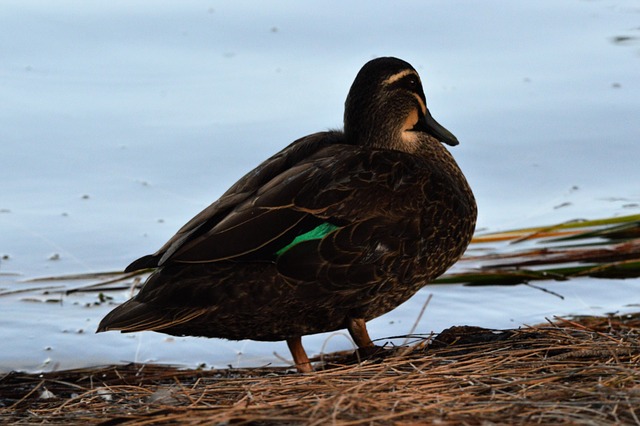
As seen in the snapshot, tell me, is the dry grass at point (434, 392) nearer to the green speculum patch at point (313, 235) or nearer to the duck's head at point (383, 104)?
the green speculum patch at point (313, 235)

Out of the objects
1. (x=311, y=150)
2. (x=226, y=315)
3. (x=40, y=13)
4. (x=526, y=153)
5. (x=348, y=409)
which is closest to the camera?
(x=348, y=409)

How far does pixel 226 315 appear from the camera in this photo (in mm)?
4891

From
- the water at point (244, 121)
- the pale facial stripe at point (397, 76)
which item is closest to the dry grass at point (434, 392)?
the pale facial stripe at point (397, 76)

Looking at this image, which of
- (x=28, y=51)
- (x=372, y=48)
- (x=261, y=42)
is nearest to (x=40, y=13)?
(x=28, y=51)

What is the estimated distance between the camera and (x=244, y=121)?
8242 millimetres

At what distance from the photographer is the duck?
Answer: 4.85 meters

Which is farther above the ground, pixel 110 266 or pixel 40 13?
pixel 40 13

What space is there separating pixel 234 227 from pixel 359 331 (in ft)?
2.25

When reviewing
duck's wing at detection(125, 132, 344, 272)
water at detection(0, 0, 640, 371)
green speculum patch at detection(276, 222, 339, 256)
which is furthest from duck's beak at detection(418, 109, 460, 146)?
water at detection(0, 0, 640, 371)

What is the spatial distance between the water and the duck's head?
1220 millimetres

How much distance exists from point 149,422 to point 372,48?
5.64 metres

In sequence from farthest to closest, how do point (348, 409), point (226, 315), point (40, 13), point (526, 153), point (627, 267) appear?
point (40, 13) → point (526, 153) → point (627, 267) → point (226, 315) → point (348, 409)

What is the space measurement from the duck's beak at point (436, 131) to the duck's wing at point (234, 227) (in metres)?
0.77

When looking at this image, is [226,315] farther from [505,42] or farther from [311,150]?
[505,42]
